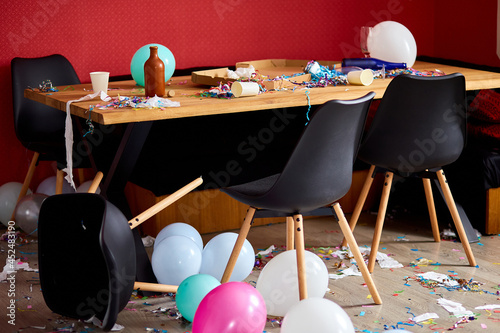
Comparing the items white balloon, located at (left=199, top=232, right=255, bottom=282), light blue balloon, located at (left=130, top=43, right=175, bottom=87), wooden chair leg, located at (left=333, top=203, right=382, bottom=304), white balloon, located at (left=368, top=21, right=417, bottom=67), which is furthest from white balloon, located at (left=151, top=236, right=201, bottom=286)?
white balloon, located at (left=368, top=21, right=417, bottom=67)

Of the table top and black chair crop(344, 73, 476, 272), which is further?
black chair crop(344, 73, 476, 272)

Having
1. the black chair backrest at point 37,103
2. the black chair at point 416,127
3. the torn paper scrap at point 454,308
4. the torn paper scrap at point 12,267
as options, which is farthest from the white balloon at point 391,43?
the torn paper scrap at point 12,267

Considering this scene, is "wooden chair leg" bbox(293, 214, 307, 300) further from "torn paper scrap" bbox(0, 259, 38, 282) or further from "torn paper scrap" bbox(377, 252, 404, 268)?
"torn paper scrap" bbox(0, 259, 38, 282)

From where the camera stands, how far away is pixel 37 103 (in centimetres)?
371

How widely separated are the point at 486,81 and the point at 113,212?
6.26 feet

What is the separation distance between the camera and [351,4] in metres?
4.68

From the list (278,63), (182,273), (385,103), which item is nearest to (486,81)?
(385,103)

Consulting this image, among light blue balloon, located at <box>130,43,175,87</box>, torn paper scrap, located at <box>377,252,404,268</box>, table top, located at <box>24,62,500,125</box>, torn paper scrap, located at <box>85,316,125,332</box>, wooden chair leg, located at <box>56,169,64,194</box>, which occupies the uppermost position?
light blue balloon, located at <box>130,43,175,87</box>

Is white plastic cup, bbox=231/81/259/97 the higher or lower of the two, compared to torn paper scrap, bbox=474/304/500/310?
higher

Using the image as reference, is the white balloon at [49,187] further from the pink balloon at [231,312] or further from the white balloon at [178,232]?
the pink balloon at [231,312]

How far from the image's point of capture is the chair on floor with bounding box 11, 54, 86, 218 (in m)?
3.61

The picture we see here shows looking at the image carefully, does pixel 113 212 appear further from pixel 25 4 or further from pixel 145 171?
pixel 25 4

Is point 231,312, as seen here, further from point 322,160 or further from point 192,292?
point 322,160

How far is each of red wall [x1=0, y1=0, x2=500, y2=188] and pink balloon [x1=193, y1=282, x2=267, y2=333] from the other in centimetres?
223
